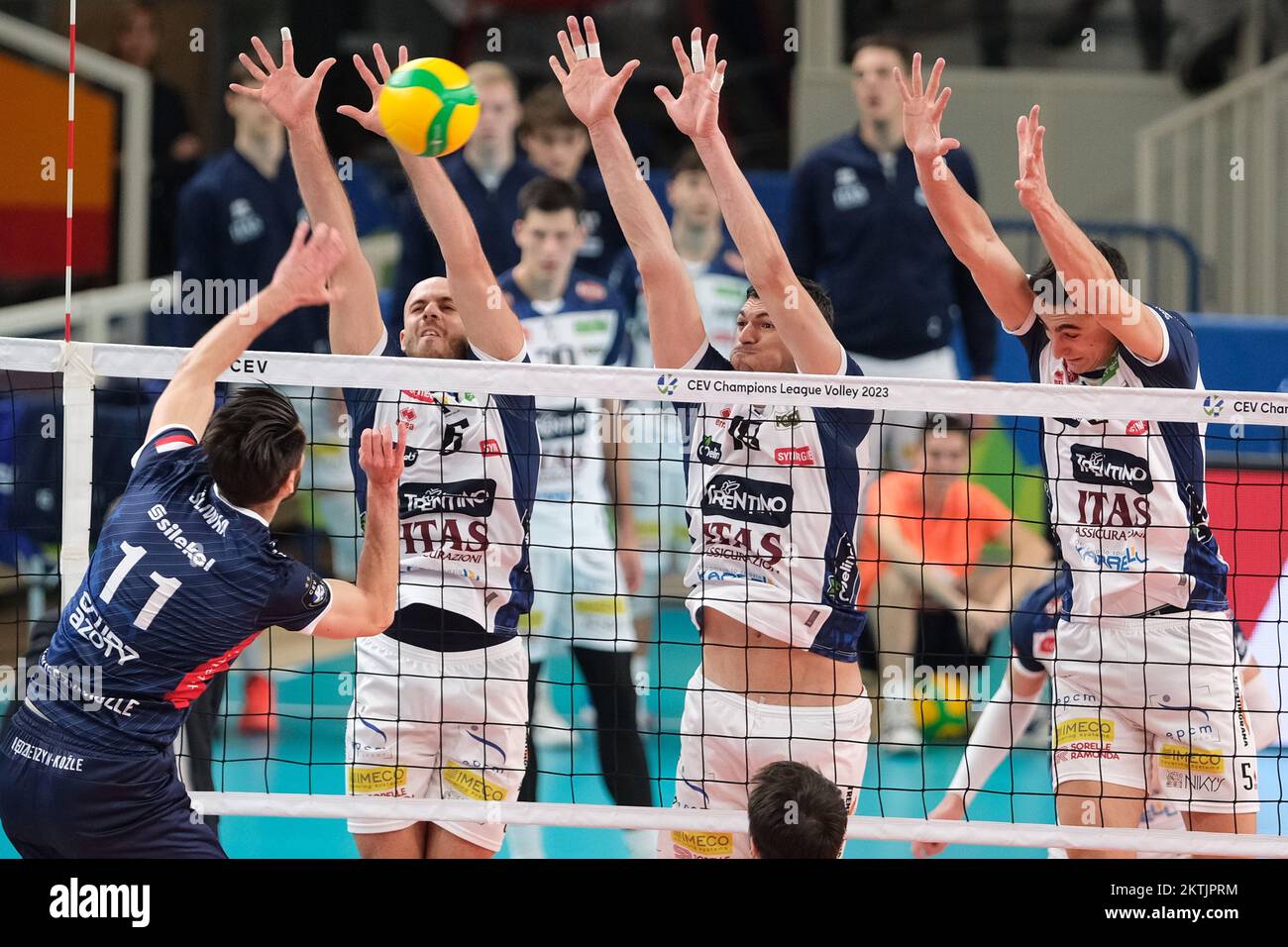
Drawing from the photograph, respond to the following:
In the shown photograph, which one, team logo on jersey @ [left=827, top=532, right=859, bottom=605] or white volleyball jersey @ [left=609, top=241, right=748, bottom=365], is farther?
white volleyball jersey @ [left=609, top=241, right=748, bottom=365]

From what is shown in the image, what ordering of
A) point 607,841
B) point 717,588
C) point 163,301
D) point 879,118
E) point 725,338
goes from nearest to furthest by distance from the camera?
point 717,588
point 607,841
point 879,118
point 725,338
point 163,301

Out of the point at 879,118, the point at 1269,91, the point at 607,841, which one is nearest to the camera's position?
the point at 607,841

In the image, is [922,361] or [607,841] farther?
[922,361]

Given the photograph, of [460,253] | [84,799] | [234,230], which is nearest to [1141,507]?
[460,253]

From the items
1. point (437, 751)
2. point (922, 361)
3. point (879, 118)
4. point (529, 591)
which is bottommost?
point (437, 751)

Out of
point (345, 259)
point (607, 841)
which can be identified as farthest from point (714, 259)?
point (345, 259)

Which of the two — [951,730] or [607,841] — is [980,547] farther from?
[607,841]

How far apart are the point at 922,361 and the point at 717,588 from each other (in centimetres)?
368

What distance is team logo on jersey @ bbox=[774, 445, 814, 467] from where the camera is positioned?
205 inches

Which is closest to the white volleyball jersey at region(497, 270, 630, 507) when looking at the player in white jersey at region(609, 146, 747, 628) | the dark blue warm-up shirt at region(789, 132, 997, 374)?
the player in white jersey at region(609, 146, 747, 628)

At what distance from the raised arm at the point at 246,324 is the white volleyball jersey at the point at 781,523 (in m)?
1.33

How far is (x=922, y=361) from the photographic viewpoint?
855 centimetres

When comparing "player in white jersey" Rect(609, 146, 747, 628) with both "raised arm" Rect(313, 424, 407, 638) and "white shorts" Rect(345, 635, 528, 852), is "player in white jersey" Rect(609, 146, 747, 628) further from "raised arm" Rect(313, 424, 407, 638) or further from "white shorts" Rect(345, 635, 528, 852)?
"raised arm" Rect(313, 424, 407, 638)

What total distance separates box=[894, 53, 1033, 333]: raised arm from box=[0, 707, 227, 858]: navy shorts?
298 cm
